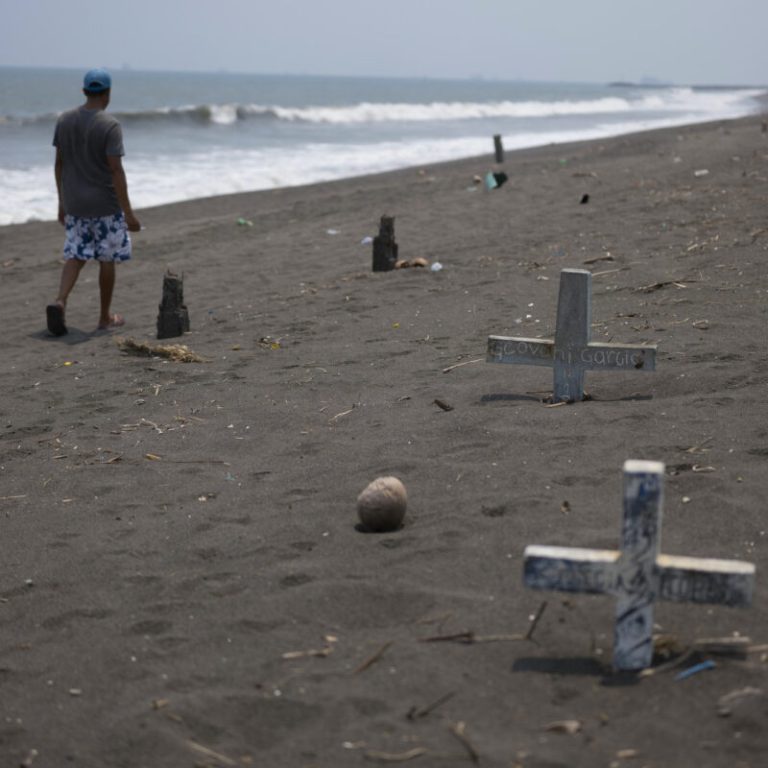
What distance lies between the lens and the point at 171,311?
26.8 ft

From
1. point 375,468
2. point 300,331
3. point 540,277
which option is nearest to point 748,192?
point 540,277

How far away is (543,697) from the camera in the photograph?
2.99m

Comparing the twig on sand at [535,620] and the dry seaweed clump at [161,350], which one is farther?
the dry seaweed clump at [161,350]

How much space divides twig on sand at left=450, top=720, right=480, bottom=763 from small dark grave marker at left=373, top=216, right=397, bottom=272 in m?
7.27

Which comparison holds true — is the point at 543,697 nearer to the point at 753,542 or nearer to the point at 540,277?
the point at 753,542

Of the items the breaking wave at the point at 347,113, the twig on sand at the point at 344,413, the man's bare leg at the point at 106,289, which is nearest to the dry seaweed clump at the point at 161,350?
the man's bare leg at the point at 106,289

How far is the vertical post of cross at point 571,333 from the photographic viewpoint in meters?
5.28

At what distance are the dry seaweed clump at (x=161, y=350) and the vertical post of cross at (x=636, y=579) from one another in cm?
474

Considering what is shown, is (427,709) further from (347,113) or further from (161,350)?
(347,113)

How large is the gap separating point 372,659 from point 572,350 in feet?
8.42

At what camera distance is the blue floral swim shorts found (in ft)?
28.2

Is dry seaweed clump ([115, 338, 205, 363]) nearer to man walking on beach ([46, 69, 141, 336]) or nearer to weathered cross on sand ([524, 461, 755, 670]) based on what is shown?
man walking on beach ([46, 69, 141, 336])

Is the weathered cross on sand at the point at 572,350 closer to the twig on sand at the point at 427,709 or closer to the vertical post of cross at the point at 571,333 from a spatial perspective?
the vertical post of cross at the point at 571,333

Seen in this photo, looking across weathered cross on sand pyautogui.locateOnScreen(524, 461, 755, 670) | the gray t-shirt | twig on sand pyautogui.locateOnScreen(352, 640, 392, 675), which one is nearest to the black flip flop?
the gray t-shirt
